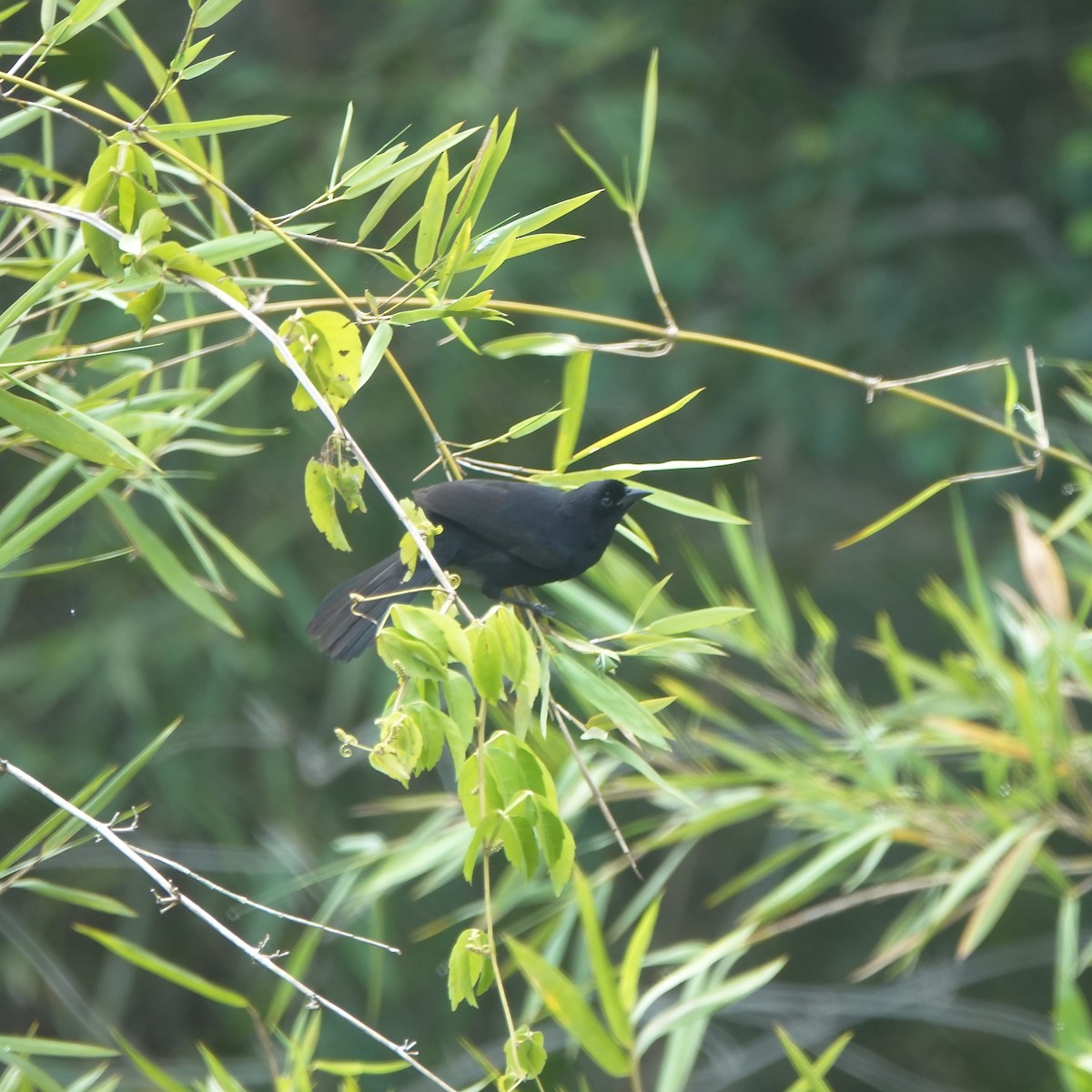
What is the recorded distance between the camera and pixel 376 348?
1.23 meters

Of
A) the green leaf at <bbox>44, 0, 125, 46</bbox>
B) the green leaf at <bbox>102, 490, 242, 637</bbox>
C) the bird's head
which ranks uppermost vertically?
the green leaf at <bbox>44, 0, 125, 46</bbox>

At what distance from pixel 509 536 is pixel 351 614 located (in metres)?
0.29

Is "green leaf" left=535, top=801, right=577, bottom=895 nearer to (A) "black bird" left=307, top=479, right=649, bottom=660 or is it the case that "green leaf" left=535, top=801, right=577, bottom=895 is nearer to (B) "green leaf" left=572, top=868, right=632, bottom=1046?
(B) "green leaf" left=572, top=868, right=632, bottom=1046

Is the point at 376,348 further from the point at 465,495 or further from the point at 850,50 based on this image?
the point at 850,50

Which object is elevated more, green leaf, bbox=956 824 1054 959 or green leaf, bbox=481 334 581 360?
green leaf, bbox=481 334 581 360

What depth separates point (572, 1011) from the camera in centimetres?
151

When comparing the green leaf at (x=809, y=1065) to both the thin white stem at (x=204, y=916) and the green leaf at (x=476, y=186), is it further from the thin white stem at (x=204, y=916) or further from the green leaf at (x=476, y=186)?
the green leaf at (x=476, y=186)

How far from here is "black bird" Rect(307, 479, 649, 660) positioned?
2084 millimetres

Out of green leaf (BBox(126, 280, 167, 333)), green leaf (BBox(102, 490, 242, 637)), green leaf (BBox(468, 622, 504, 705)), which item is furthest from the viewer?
green leaf (BBox(102, 490, 242, 637))

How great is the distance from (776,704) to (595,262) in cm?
319

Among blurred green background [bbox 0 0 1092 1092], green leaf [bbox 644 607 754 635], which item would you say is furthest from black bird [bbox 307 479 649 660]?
blurred green background [bbox 0 0 1092 1092]

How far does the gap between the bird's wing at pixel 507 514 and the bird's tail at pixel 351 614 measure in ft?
0.42

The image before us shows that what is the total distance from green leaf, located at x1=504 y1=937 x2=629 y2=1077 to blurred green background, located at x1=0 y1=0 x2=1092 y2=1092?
307cm

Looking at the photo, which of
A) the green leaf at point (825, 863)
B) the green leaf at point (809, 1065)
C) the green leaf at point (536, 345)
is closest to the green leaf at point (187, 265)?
the green leaf at point (536, 345)
